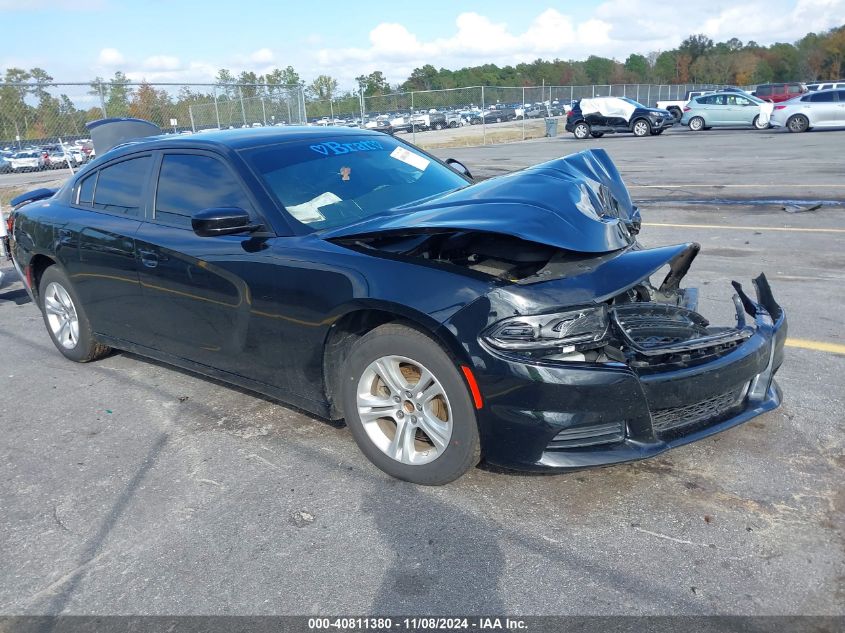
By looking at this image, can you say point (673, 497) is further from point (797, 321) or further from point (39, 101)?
point (39, 101)

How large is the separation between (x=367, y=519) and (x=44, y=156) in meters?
20.2

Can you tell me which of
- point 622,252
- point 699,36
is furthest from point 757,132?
point 699,36

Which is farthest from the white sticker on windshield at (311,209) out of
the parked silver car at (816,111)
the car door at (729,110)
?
the car door at (729,110)

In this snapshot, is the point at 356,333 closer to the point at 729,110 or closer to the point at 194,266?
the point at 194,266

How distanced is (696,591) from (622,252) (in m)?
1.59

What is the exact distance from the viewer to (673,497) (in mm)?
3184

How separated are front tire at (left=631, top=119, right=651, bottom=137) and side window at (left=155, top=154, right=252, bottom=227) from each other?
28227mm

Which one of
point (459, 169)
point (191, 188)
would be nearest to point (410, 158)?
point (459, 169)

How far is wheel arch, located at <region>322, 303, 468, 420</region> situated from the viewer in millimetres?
3113

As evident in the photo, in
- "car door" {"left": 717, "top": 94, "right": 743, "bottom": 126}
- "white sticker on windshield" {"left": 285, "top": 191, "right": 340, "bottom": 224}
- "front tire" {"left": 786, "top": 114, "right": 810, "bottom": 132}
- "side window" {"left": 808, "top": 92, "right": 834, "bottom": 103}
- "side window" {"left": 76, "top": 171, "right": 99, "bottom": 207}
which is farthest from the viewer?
"car door" {"left": 717, "top": 94, "right": 743, "bottom": 126}

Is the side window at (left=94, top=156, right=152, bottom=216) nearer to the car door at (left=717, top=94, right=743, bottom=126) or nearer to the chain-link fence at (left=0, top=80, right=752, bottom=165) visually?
the chain-link fence at (left=0, top=80, right=752, bottom=165)

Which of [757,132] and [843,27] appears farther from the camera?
[843,27]

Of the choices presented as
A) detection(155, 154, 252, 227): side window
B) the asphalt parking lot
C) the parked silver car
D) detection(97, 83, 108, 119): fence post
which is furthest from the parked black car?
detection(155, 154, 252, 227): side window

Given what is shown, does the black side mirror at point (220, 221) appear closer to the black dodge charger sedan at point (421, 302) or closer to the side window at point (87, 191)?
the black dodge charger sedan at point (421, 302)
